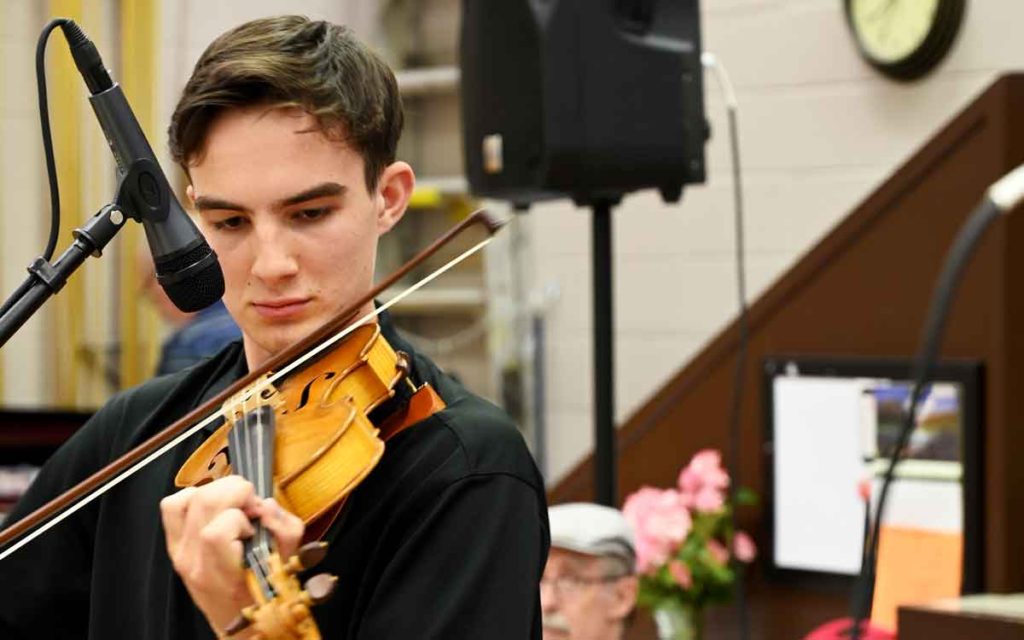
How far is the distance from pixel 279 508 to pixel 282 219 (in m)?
0.26

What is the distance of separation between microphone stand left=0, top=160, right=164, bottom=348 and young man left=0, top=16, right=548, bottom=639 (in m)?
0.06

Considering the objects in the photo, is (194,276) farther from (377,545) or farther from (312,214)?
(377,545)

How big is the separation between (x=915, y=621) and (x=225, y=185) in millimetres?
790

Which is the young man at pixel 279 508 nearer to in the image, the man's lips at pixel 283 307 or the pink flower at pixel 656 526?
the man's lips at pixel 283 307

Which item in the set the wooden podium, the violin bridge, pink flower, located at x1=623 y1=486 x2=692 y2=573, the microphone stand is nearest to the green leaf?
pink flower, located at x1=623 y1=486 x2=692 y2=573

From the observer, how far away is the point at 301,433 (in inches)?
45.3

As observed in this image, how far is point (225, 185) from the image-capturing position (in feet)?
3.99

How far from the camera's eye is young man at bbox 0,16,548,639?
3.67 feet

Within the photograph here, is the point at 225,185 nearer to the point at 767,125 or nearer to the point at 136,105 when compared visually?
the point at 767,125

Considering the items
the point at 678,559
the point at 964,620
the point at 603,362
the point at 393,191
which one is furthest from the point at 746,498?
the point at 393,191

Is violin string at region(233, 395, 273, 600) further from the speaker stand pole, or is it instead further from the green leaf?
the green leaf

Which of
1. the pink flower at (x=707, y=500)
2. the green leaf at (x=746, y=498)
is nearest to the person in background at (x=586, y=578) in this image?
the pink flower at (x=707, y=500)

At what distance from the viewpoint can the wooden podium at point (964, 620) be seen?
1.50 meters

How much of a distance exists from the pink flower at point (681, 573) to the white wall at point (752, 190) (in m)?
0.89
